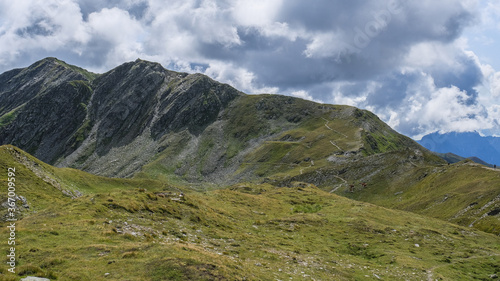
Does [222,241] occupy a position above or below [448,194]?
below

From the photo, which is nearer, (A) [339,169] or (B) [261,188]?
(B) [261,188]

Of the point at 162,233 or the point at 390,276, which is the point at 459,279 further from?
the point at 162,233

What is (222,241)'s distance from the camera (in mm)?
31922

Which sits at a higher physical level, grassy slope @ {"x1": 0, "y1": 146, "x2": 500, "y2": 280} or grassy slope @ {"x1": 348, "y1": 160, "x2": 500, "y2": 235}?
grassy slope @ {"x1": 348, "y1": 160, "x2": 500, "y2": 235}

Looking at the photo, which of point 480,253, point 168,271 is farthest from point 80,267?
point 480,253

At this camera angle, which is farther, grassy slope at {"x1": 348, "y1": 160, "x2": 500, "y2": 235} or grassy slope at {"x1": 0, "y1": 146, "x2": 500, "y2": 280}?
grassy slope at {"x1": 348, "y1": 160, "x2": 500, "y2": 235}

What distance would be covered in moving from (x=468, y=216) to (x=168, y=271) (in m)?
74.4

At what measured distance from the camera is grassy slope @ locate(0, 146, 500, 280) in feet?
63.5

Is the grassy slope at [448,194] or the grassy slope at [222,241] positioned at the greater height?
the grassy slope at [448,194]

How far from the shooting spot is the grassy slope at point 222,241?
1936cm

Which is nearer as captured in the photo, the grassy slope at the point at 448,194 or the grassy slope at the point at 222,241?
the grassy slope at the point at 222,241

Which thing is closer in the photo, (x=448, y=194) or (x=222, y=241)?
(x=222, y=241)

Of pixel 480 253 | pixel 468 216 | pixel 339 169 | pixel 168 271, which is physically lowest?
pixel 168 271

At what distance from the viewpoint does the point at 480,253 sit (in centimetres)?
4284
